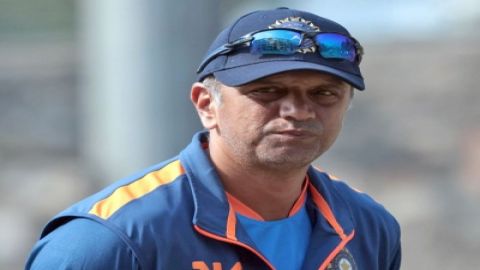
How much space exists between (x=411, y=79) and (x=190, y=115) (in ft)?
23.6

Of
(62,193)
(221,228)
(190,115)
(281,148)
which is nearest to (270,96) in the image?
(281,148)

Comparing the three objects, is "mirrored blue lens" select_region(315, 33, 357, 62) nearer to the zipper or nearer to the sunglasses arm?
the sunglasses arm

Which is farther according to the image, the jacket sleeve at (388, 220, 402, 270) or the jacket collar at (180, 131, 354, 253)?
the jacket sleeve at (388, 220, 402, 270)

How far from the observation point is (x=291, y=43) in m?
3.62

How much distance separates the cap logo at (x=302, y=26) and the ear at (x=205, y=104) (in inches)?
10.8

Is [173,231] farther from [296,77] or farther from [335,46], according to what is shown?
[335,46]

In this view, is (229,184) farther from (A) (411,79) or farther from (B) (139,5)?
(A) (411,79)

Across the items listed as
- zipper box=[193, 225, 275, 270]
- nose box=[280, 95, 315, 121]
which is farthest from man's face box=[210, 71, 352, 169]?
zipper box=[193, 225, 275, 270]

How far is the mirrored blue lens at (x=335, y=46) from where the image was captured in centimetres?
362

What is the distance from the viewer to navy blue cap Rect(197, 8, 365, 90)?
357 centimetres

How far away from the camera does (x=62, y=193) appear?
9469 mm

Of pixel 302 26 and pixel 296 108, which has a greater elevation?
pixel 302 26

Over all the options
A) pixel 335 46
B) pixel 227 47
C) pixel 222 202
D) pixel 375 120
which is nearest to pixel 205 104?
pixel 227 47

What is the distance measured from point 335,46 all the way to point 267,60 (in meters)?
0.20
